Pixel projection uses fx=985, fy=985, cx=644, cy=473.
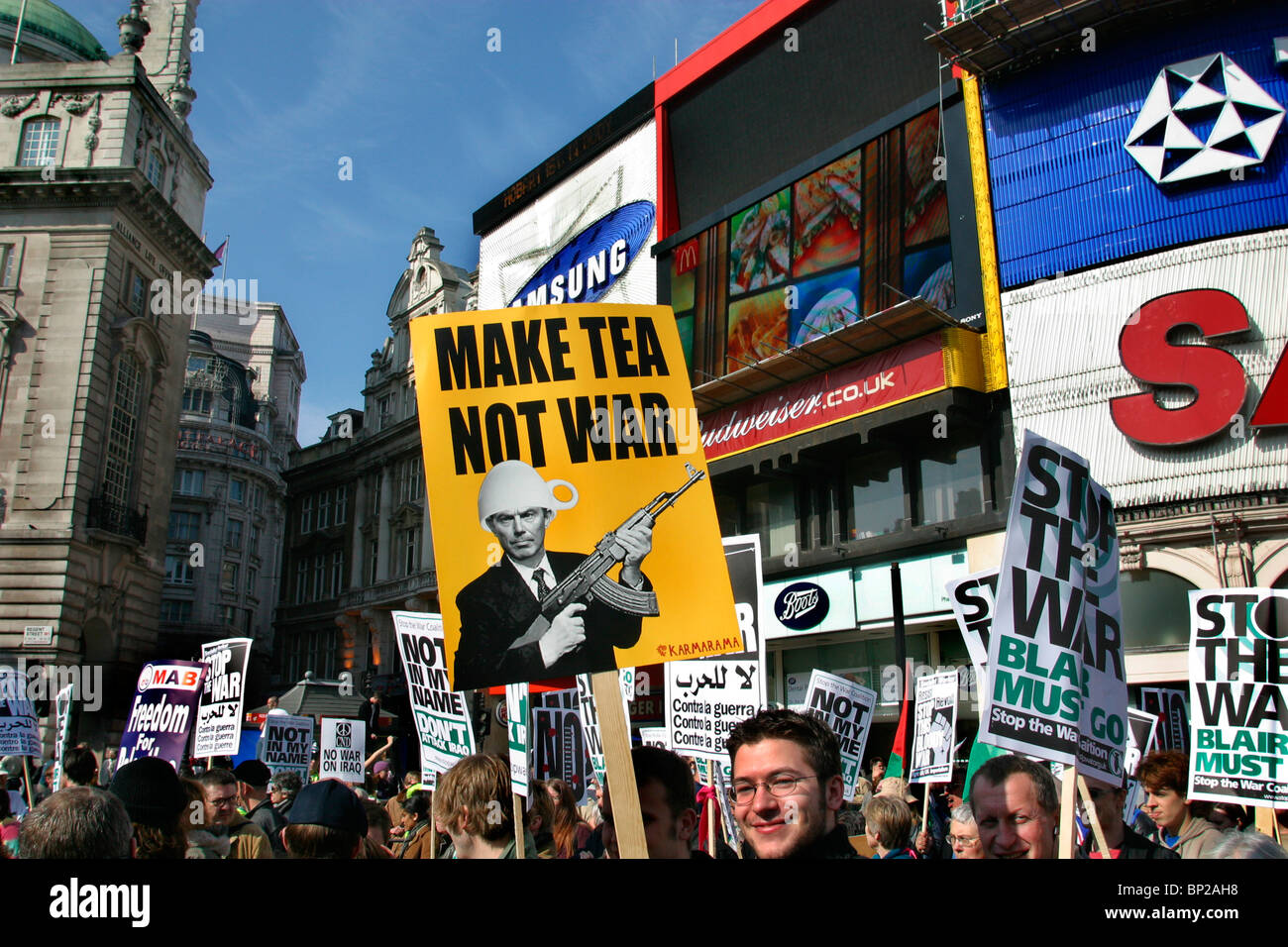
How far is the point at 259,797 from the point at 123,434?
106ft

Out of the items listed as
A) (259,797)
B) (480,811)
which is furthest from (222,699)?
(480,811)

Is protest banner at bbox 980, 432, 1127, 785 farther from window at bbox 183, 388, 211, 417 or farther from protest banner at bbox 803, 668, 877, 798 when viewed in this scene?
window at bbox 183, 388, 211, 417

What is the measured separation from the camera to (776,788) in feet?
10.8

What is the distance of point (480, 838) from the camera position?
4.72 metres

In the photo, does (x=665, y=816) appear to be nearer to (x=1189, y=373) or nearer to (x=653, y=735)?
(x=653, y=735)

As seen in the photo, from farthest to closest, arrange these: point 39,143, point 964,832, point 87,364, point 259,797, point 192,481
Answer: point 192,481
point 39,143
point 87,364
point 259,797
point 964,832

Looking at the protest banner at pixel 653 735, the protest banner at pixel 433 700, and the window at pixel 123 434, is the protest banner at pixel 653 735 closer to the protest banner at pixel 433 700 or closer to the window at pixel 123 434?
the protest banner at pixel 433 700

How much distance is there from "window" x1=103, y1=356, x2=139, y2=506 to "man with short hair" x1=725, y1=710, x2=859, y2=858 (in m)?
37.2

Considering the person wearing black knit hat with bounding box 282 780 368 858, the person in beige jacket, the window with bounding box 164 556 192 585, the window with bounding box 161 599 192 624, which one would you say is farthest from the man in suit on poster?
the window with bounding box 164 556 192 585

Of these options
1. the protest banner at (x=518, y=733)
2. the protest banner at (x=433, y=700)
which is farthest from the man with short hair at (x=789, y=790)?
the protest banner at (x=433, y=700)

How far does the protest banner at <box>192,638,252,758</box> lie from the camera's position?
36.2ft

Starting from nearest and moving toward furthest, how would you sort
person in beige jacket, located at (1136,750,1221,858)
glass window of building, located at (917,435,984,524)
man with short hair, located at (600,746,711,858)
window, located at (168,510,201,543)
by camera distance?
1. man with short hair, located at (600,746,711,858)
2. person in beige jacket, located at (1136,750,1221,858)
3. glass window of building, located at (917,435,984,524)
4. window, located at (168,510,201,543)

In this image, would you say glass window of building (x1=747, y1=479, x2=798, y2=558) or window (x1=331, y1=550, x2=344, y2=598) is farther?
window (x1=331, y1=550, x2=344, y2=598)
